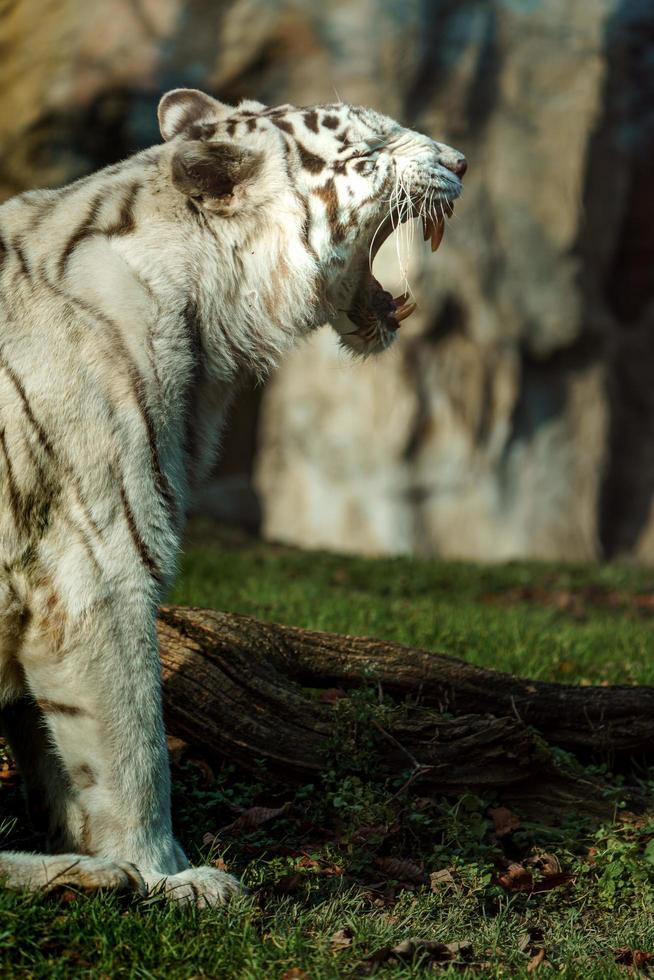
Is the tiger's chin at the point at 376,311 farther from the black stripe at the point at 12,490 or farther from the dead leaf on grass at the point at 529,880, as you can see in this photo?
the dead leaf on grass at the point at 529,880

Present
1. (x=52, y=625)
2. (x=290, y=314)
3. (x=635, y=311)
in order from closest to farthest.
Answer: (x=52, y=625), (x=290, y=314), (x=635, y=311)

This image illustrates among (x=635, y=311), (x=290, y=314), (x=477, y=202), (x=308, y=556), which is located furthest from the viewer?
(x=635, y=311)

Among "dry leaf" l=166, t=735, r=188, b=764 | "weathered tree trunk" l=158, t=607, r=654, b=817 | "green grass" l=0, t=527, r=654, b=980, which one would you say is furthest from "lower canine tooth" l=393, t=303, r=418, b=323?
"dry leaf" l=166, t=735, r=188, b=764

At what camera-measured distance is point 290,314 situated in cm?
386

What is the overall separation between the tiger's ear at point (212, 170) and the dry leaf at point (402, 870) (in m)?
2.19

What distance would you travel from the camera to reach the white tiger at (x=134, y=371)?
3.25 m

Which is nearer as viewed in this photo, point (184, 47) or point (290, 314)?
point (290, 314)

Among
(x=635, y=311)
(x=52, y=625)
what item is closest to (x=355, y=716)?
(x=52, y=625)

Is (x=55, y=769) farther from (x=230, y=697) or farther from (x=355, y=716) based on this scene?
(x=355, y=716)

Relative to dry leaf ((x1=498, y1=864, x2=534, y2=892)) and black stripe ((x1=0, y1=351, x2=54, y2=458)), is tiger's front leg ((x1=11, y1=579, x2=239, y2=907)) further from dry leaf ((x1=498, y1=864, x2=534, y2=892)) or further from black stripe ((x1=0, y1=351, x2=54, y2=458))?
dry leaf ((x1=498, y1=864, x2=534, y2=892))

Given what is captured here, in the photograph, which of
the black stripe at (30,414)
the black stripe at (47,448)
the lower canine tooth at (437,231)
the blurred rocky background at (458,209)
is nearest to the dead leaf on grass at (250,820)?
the black stripe at (47,448)

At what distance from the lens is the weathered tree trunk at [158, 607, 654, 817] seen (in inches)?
166

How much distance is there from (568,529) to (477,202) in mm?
4144

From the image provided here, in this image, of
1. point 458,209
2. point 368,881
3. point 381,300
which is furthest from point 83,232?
point 458,209
